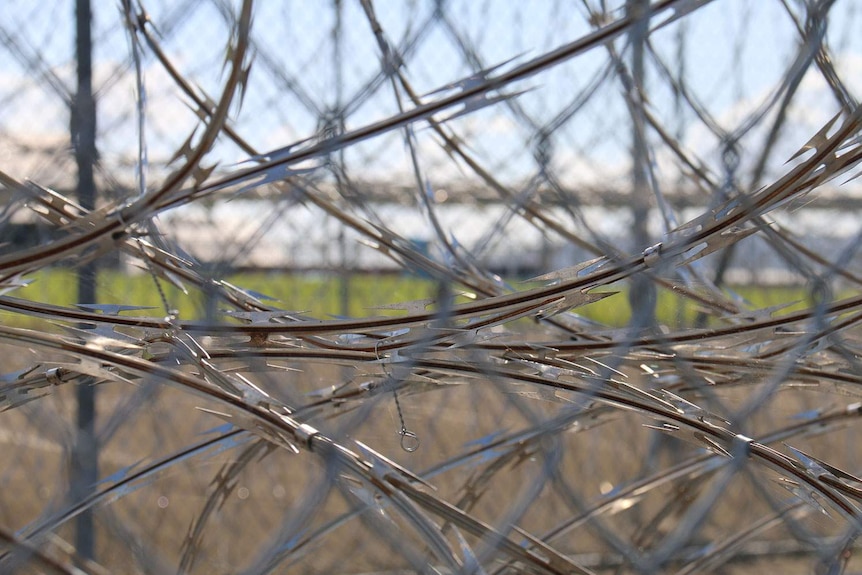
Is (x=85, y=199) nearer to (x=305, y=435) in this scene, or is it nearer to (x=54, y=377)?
(x=54, y=377)

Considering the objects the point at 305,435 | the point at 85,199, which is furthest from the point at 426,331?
the point at 85,199

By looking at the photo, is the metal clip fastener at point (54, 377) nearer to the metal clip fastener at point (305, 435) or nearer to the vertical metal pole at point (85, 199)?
the vertical metal pole at point (85, 199)

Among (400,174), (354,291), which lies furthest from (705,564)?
(400,174)

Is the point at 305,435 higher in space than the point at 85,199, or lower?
lower

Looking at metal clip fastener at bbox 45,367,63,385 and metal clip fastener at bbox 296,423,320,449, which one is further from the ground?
metal clip fastener at bbox 45,367,63,385

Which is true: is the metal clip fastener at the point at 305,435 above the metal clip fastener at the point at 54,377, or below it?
below

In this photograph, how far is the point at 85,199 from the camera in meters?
1.11

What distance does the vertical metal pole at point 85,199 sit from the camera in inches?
22.2

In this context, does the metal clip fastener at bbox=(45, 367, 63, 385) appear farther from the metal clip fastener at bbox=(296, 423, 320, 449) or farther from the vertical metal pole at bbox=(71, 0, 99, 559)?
the metal clip fastener at bbox=(296, 423, 320, 449)

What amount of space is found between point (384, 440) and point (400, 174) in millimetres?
1535

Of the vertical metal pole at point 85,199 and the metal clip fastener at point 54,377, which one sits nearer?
the vertical metal pole at point 85,199

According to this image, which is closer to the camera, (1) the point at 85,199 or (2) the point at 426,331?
(2) the point at 426,331

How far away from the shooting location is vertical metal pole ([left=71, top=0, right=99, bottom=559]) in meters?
0.56

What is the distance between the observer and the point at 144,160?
803 mm
